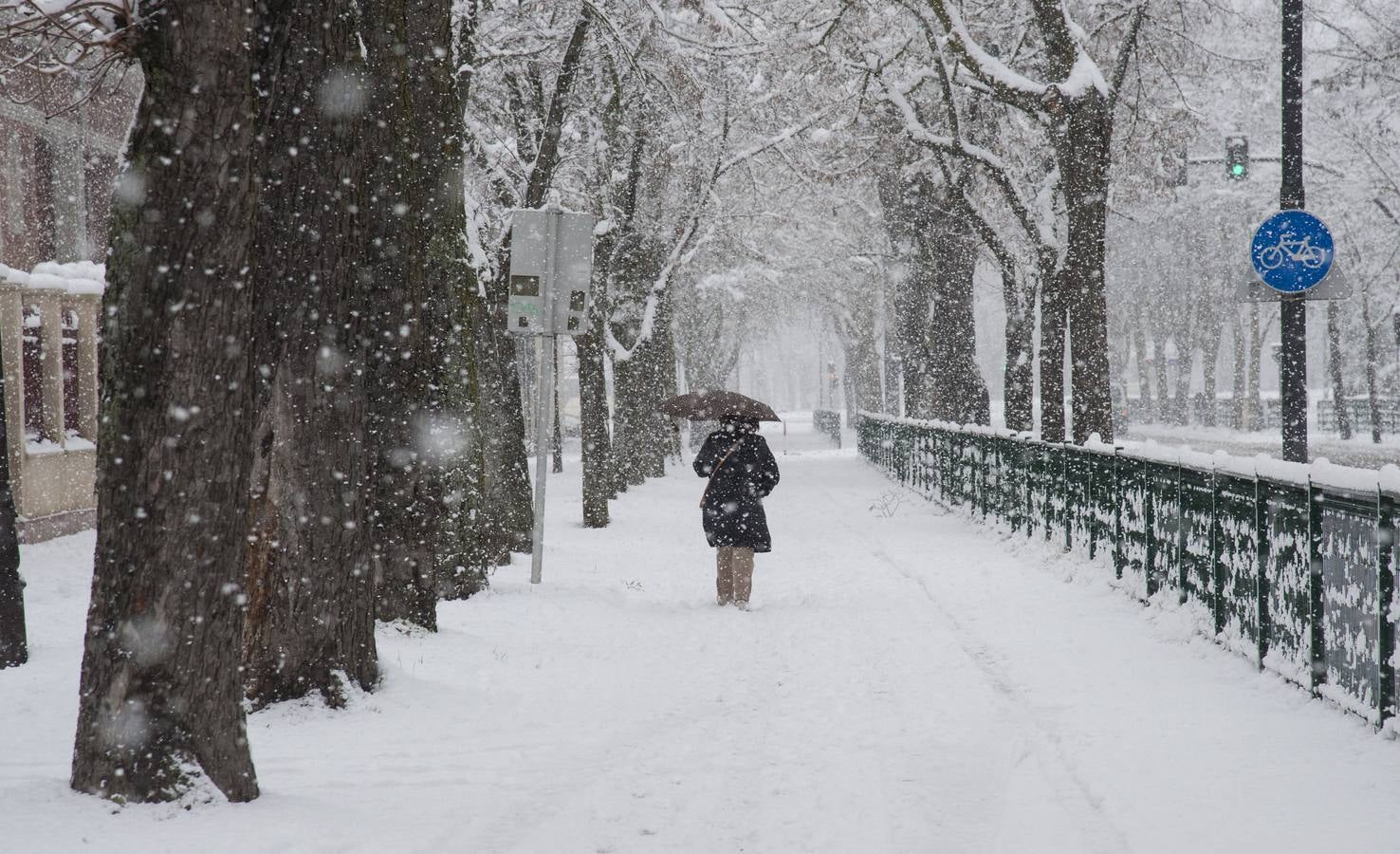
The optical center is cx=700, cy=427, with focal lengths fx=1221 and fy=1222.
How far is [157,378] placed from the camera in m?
4.25

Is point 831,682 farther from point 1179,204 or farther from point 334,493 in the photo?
point 1179,204

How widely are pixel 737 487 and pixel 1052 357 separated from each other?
26.5ft

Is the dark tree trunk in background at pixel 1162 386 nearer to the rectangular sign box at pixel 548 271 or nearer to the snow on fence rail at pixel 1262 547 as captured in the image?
the snow on fence rail at pixel 1262 547

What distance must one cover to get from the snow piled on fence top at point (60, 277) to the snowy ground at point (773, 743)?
4.75m

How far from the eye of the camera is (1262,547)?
23.8 ft

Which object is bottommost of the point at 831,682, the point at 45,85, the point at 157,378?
the point at 831,682

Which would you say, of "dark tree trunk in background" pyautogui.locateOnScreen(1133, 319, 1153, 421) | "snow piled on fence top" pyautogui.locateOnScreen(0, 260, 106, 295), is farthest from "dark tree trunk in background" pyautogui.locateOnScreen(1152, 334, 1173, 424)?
"snow piled on fence top" pyautogui.locateOnScreen(0, 260, 106, 295)

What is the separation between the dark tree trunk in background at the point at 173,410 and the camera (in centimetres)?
423

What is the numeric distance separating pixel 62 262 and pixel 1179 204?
123 ft

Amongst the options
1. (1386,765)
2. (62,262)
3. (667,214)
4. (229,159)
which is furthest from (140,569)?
(667,214)

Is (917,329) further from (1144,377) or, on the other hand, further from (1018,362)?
(1144,377)

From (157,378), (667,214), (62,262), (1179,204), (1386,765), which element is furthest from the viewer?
(1179,204)

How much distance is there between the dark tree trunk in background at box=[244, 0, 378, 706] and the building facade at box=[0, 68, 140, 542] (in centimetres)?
775

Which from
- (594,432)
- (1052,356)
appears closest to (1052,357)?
(1052,356)
